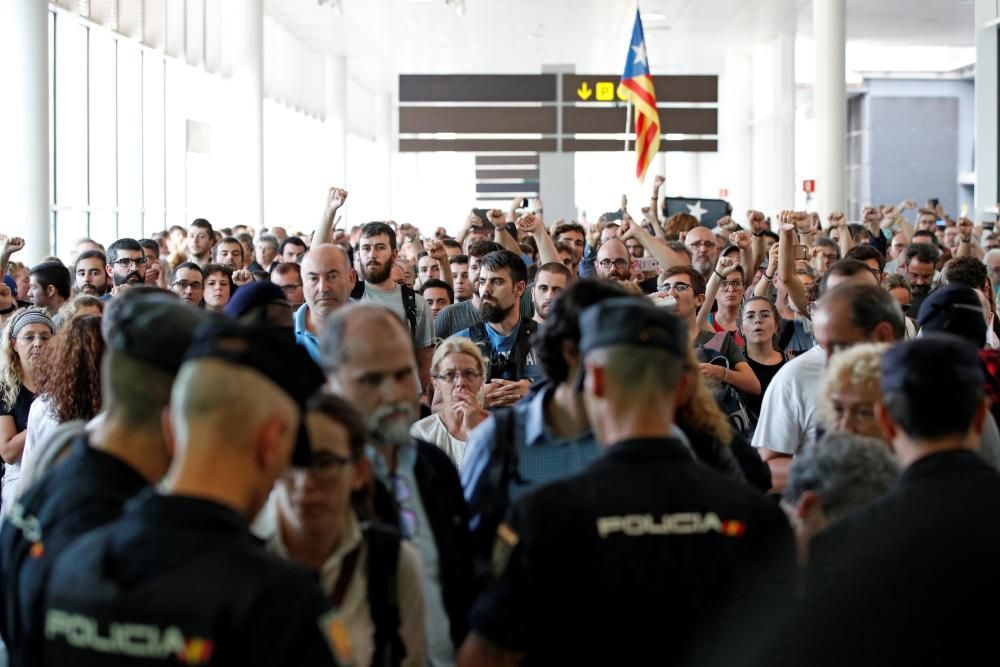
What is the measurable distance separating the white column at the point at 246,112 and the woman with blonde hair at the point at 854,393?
19659 millimetres

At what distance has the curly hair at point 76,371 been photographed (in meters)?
4.98

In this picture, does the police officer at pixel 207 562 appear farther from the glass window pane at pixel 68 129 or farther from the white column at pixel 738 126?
the white column at pixel 738 126

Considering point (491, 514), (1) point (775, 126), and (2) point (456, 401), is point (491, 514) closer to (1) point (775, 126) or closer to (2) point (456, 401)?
(2) point (456, 401)

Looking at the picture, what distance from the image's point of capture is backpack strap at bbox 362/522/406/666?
295cm

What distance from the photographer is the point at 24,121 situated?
44.1 feet

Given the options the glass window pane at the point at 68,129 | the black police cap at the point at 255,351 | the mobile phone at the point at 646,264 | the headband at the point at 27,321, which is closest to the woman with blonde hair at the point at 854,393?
the black police cap at the point at 255,351

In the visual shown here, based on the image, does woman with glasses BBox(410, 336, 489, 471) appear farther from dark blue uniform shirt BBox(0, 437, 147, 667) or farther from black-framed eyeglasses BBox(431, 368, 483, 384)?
dark blue uniform shirt BBox(0, 437, 147, 667)

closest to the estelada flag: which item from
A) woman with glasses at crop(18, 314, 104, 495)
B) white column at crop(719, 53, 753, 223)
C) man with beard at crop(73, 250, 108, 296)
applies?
man with beard at crop(73, 250, 108, 296)

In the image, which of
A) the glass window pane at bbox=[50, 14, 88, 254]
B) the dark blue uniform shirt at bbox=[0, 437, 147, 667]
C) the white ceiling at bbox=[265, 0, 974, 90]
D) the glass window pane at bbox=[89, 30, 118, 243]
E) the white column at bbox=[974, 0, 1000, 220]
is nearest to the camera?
the dark blue uniform shirt at bbox=[0, 437, 147, 667]

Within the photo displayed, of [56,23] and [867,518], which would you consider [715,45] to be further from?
[867,518]

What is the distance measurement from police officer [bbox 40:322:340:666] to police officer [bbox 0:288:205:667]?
0.29m

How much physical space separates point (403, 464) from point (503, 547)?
686 mm

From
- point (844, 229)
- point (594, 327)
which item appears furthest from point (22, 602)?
point (844, 229)

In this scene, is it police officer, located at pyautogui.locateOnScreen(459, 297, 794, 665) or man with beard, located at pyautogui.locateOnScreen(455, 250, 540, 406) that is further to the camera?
man with beard, located at pyautogui.locateOnScreen(455, 250, 540, 406)
